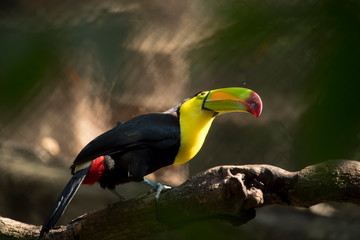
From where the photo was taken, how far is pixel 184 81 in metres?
3.65

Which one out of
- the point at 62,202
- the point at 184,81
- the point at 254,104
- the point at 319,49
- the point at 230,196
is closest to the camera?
the point at 319,49

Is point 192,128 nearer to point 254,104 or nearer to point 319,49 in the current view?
point 254,104

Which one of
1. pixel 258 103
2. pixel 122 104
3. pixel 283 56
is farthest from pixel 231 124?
pixel 283 56

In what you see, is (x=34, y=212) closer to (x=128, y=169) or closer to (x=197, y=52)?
(x=128, y=169)

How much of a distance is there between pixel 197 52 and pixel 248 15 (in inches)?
3.3

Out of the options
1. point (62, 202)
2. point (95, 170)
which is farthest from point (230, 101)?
point (62, 202)

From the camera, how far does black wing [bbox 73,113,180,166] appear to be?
234 cm

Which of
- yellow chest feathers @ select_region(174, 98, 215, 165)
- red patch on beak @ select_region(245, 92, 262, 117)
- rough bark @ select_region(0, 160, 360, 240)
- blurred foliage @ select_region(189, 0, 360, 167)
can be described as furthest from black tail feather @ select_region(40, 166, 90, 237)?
blurred foliage @ select_region(189, 0, 360, 167)

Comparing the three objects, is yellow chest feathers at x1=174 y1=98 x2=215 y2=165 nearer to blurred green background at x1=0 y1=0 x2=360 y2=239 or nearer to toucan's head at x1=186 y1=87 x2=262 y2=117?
toucan's head at x1=186 y1=87 x2=262 y2=117

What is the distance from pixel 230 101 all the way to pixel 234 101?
0.14ft

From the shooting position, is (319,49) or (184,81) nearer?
(319,49)

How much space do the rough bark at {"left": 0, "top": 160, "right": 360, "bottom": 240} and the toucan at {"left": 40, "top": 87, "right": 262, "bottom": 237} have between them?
10.4 inches

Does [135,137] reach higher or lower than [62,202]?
higher

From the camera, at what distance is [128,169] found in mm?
2420
